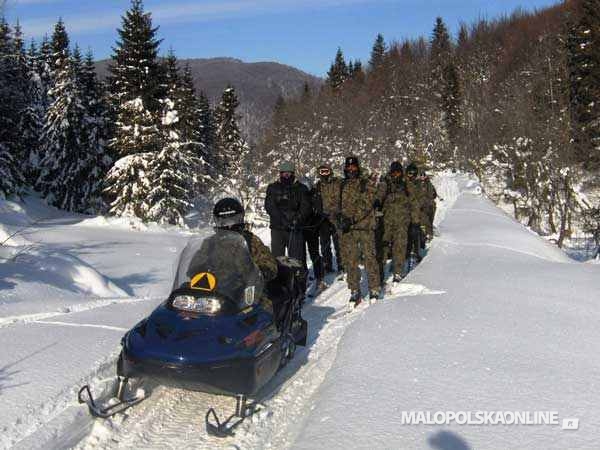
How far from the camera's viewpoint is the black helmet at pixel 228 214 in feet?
15.3

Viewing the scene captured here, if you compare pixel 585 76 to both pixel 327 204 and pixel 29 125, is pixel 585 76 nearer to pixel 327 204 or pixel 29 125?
pixel 327 204

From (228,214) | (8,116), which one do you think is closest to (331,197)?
(228,214)

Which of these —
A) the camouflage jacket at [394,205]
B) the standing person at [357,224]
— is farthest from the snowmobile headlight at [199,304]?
the camouflage jacket at [394,205]

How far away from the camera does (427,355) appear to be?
14.7 feet

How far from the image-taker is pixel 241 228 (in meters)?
4.78

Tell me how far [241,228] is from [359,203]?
2.74 metres

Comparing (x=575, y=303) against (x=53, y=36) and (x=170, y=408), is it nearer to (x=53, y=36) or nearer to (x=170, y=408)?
(x=170, y=408)

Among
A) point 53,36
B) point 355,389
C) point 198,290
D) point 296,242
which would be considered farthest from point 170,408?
point 53,36

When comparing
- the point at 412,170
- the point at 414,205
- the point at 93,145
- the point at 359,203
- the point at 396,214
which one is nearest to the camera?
the point at 359,203

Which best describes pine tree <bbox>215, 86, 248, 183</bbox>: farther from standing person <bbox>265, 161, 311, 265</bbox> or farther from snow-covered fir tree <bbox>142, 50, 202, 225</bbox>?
standing person <bbox>265, 161, 311, 265</bbox>

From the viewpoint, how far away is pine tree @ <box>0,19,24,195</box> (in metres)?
20.3

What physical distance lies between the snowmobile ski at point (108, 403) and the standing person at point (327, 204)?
4.11 m

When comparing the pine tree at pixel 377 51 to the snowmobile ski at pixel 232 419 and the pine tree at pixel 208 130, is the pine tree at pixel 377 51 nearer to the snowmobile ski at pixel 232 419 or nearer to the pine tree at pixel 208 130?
the pine tree at pixel 208 130

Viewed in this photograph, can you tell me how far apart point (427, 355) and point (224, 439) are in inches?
75.1
